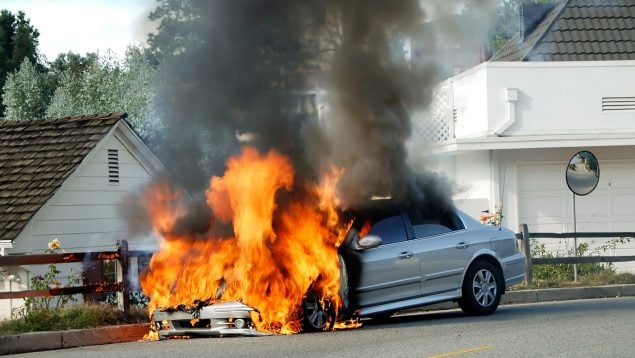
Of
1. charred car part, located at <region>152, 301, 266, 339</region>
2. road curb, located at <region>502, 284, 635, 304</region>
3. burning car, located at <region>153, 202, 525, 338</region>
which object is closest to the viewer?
charred car part, located at <region>152, 301, 266, 339</region>

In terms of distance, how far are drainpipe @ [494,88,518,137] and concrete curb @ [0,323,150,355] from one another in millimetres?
11366

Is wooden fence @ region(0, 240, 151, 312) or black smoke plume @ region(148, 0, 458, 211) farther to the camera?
black smoke plume @ region(148, 0, 458, 211)

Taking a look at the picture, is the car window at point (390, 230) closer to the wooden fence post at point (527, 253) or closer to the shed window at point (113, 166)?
the wooden fence post at point (527, 253)

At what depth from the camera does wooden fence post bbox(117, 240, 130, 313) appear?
13766 millimetres

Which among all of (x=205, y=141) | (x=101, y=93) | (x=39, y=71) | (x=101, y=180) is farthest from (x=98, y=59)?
(x=205, y=141)

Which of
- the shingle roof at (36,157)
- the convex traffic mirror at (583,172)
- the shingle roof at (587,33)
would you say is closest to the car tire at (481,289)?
the convex traffic mirror at (583,172)

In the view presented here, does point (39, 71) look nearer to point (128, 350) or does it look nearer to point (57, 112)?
point (57, 112)

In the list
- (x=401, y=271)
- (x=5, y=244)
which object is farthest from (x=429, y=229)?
(x=5, y=244)

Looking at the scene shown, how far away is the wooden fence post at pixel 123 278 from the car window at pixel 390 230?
3433 millimetres

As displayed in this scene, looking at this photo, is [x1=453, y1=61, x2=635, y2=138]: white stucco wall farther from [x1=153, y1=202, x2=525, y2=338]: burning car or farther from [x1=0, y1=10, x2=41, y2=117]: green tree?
[x1=0, y1=10, x2=41, y2=117]: green tree

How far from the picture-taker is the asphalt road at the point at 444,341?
1044cm

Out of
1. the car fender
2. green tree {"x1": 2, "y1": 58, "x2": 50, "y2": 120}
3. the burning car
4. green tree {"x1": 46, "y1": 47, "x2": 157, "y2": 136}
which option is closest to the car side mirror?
the burning car

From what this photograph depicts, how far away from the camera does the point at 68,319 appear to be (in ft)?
42.7

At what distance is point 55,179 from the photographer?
18.4 m
